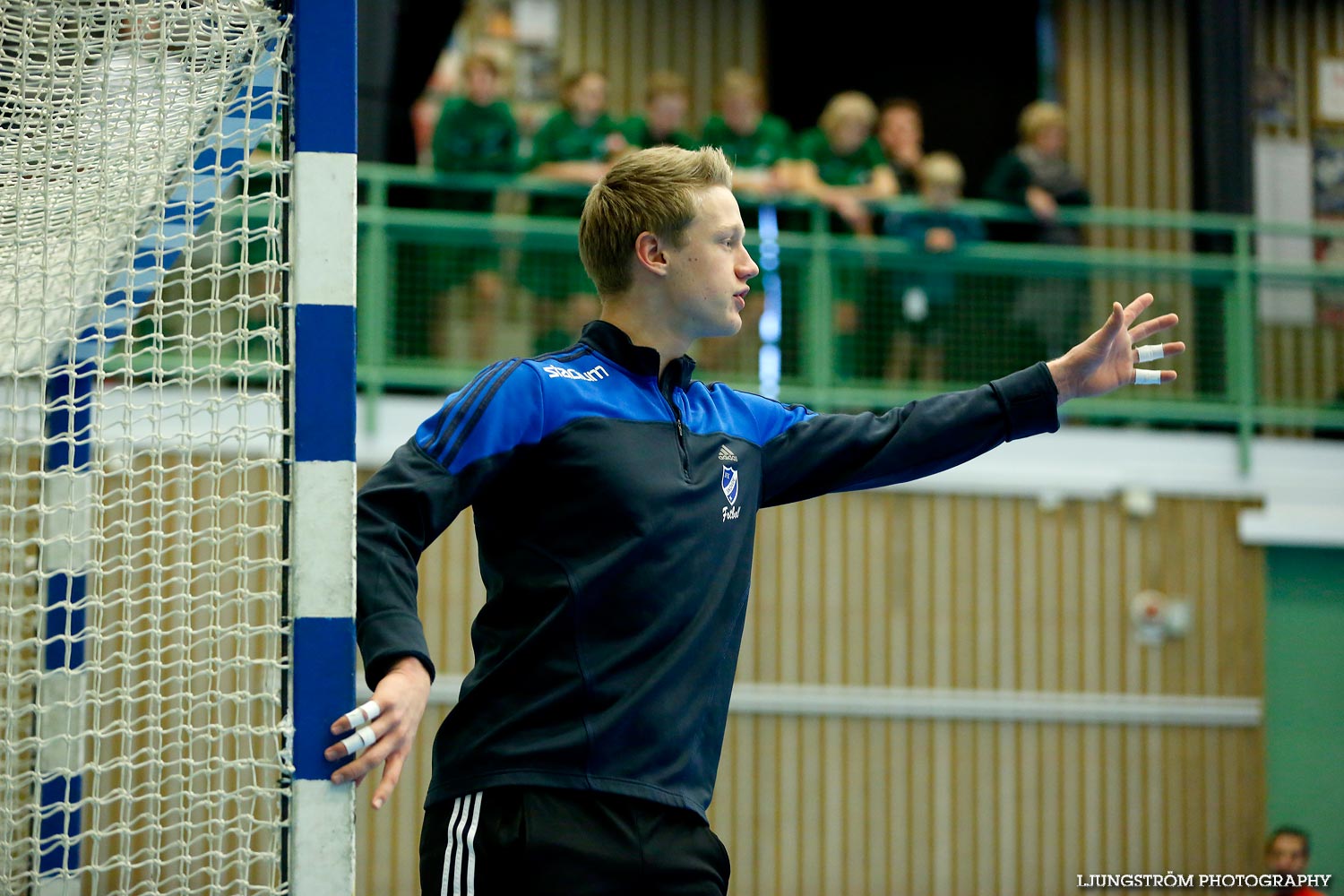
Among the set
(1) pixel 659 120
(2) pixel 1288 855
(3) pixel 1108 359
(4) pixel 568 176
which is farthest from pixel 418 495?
(2) pixel 1288 855

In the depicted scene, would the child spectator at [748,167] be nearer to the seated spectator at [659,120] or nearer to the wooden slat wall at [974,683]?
the seated spectator at [659,120]

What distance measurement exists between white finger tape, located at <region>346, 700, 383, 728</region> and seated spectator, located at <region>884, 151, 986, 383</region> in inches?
260

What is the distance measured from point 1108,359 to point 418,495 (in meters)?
1.41

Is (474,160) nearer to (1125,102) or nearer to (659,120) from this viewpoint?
(659,120)

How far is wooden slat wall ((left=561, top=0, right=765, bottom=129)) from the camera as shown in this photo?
11281mm

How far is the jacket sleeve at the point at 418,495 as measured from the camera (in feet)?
8.12

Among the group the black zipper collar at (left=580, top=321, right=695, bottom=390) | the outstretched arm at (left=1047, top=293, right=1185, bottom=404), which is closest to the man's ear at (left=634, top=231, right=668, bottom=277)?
the black zipper collar at (left=580, top=321, right=695, bottom=390)

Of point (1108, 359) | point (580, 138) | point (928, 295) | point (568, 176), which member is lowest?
point (1108, 359)

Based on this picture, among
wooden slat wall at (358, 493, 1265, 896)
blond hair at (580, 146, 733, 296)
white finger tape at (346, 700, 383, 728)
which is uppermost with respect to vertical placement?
blond hair at (580, 146, 733, 296)

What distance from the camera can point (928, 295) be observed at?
8812 mm

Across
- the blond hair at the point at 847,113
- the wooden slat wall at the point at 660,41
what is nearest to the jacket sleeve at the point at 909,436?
the blond hair at the point at 847,113

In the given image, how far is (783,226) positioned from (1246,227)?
2813mm

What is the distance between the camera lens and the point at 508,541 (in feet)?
9.11

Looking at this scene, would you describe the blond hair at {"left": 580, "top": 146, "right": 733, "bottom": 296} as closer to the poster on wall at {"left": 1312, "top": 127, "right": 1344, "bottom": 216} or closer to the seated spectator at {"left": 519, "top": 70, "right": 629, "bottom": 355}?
the seated spectator at {"left": 519, "top": 70, "right": 629, "bottom": 355}
